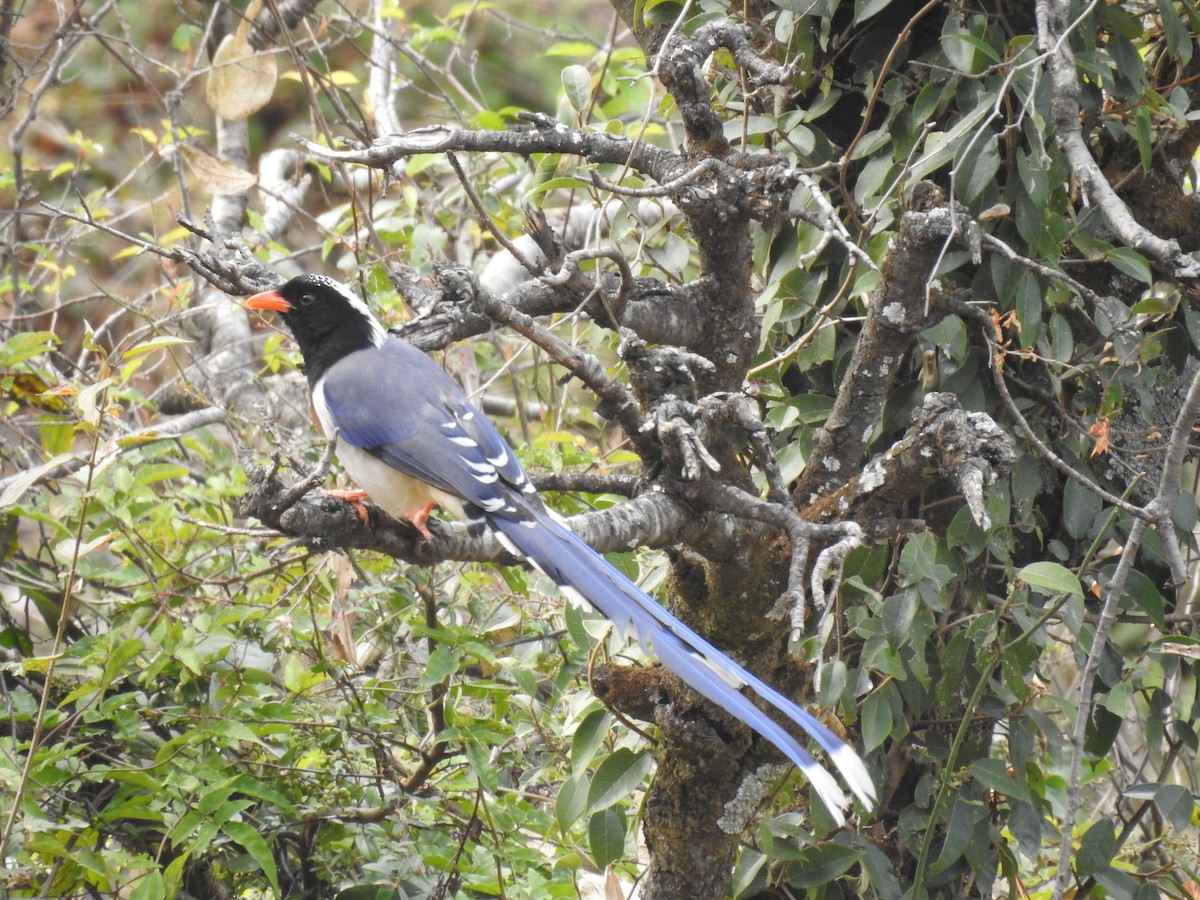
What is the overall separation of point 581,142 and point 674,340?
1.41 feet

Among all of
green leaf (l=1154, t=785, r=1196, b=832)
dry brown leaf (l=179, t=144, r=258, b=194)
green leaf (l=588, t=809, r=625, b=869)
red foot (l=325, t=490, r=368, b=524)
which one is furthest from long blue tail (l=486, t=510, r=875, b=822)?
dry brown leaf (l=179, t=144, r=258, b=194)

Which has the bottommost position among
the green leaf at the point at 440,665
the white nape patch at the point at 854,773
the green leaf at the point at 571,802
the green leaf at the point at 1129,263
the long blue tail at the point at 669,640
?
the green leaf at the point at 571,802

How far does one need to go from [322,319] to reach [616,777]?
4.41 ft

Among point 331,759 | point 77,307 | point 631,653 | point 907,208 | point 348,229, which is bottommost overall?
point 77,307

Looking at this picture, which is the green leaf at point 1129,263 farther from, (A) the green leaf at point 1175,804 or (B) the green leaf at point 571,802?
(B) the green leaf at point 571,802

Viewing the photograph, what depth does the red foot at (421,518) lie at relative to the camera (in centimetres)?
226

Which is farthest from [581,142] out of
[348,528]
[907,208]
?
[348,528]

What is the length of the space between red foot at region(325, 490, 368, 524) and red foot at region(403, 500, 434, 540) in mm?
98

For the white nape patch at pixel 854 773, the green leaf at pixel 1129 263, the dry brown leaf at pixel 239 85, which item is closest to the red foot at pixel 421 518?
the white nape patch at pixel 854 773

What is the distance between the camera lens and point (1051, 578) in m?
2.11

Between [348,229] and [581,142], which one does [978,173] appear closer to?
[581,142]

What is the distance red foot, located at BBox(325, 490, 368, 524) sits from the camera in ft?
7.01

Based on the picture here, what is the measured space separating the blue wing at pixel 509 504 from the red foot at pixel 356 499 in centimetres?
9

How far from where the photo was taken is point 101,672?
8.72 feet
